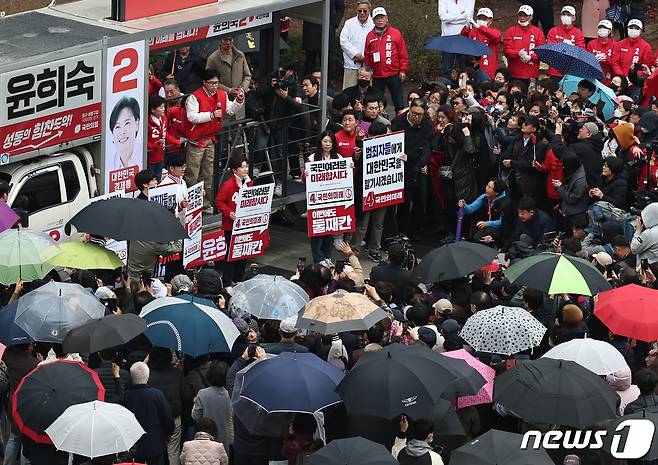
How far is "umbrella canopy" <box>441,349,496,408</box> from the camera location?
12125 millimetres

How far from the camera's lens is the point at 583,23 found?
26812mm

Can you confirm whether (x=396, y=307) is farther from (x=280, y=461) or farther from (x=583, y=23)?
(x=583, y=23)

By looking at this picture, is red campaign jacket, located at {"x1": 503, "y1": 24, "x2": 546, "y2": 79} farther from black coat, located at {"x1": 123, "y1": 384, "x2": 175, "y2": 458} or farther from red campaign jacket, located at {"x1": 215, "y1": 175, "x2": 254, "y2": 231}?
black coat, located at {"x1": 123, "y1": 384, "x2": 175, "y2": 458}

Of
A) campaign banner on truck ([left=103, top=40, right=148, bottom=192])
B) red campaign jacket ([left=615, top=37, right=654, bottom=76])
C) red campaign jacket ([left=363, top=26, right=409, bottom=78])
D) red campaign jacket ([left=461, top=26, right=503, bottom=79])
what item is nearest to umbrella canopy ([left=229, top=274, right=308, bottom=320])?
campaign banner on truck ([left=103, top=40, right=148, bottom=192])

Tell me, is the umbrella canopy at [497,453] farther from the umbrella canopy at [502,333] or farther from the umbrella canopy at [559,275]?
the umbrella canopy at [559,275]

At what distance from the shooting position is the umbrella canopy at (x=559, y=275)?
45.4 feet

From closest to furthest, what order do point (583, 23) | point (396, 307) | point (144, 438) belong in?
point (144, 438) < point (396, 307) < point (583, 23)

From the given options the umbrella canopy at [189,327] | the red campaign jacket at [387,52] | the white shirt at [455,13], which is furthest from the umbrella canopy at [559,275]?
the white shirt at [455,13]

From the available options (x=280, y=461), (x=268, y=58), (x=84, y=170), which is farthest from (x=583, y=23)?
(x=280, y=461)

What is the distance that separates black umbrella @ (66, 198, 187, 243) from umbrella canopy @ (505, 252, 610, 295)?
126 inches

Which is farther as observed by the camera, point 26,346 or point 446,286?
point 446,286

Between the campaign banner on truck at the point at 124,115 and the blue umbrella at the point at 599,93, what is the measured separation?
6345 millimetres

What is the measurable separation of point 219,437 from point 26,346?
5.93ft

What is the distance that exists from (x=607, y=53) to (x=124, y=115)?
366 inches
